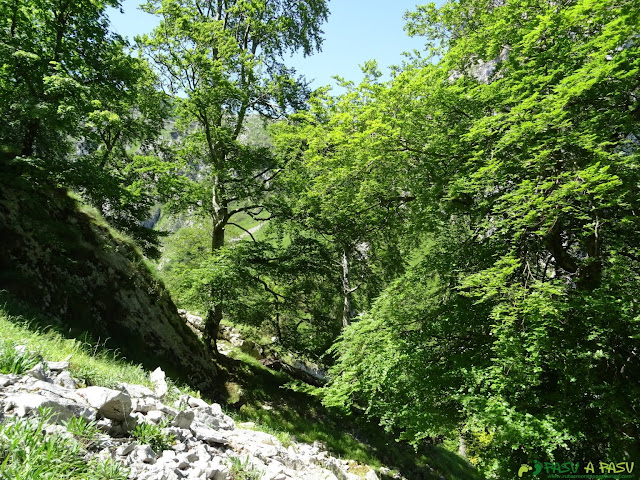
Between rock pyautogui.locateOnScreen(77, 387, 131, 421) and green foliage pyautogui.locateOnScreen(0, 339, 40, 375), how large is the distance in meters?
0.60

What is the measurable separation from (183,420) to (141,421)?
1.86ft

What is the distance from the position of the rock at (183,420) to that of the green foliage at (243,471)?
26.6 inches

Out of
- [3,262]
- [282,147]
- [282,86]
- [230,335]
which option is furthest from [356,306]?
[3,262]

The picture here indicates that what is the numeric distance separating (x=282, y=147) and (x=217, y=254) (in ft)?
16.7

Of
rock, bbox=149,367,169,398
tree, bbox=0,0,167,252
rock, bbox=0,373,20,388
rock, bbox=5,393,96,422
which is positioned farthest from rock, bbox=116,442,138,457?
tree, bbox=0,0,167,252

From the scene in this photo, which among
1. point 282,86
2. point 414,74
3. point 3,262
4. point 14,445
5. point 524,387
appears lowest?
point 14,445

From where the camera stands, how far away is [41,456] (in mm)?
2592

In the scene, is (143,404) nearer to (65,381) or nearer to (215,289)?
(65,381)

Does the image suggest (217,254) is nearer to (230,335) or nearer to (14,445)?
(230,335)

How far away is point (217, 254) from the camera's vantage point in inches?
553

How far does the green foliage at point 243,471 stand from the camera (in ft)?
12.5

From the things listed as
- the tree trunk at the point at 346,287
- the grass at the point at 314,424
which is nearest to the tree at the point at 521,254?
the grass at the point at 314,424

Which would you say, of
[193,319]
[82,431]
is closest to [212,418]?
[82,431]

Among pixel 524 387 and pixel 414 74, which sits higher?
pixel 414 74
